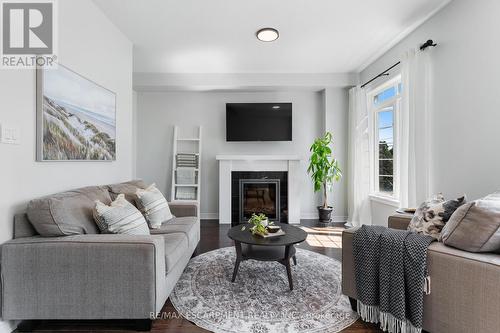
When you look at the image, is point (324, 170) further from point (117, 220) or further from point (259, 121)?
point (117, 220)

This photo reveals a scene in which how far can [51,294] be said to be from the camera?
5.13ft

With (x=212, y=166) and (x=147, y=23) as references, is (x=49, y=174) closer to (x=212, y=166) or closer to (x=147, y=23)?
(x=147, y=23)

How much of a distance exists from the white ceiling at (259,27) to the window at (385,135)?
1.91 ft

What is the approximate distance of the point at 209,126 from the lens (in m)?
4.88

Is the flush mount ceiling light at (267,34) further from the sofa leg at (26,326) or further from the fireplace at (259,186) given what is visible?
the sofa leg at (26,326)

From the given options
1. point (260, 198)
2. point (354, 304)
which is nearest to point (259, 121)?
point (260, 198)

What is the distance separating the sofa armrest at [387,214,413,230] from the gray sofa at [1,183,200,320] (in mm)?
2054

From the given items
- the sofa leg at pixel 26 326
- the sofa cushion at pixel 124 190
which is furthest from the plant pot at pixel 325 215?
the sofa leg at pixel 26 326

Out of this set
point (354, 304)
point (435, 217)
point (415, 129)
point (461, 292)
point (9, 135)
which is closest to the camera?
point (461, 292)

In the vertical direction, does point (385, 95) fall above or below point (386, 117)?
above

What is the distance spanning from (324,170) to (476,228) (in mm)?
2938

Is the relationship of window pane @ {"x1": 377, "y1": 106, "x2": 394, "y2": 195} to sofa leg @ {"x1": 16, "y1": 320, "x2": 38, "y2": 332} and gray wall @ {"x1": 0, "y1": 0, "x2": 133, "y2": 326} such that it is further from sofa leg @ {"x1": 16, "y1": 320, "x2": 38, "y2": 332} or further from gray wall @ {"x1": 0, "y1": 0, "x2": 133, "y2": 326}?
sofa leg @ {"x1": 16, "y1": 320, "x2": 38, "y2": 332}

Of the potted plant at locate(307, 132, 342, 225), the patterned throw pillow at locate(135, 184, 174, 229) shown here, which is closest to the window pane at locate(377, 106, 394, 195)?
the potted plant at locate(307, 132, 342, 225)

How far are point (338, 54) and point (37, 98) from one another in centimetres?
Result: 367
